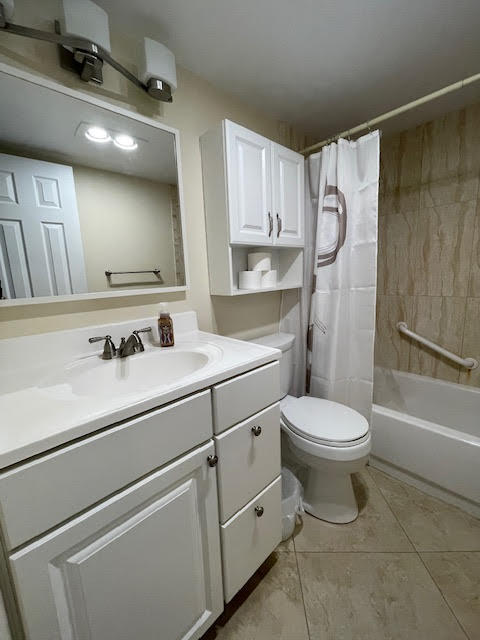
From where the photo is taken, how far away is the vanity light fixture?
740 millimetres

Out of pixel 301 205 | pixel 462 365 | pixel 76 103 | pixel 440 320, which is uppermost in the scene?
pixel 76 103

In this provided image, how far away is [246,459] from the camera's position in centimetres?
88

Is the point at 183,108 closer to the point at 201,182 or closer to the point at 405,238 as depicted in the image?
the point at 201,182

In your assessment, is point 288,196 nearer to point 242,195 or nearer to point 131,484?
point 242,195

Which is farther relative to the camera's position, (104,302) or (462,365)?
(462,365)

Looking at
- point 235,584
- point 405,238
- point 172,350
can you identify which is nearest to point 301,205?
point 405,238

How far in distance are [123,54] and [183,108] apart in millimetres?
271

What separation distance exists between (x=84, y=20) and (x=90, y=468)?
4.16ft

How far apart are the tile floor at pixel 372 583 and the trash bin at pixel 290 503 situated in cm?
6

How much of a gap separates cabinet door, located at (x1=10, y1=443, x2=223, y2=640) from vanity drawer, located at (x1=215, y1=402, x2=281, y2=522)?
0.14 ft

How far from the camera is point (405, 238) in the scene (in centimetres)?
190

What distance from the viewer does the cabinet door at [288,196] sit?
1351 mm

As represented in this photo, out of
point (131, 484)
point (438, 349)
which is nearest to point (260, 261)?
point (131, 484)

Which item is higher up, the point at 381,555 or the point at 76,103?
the point at 76,103
